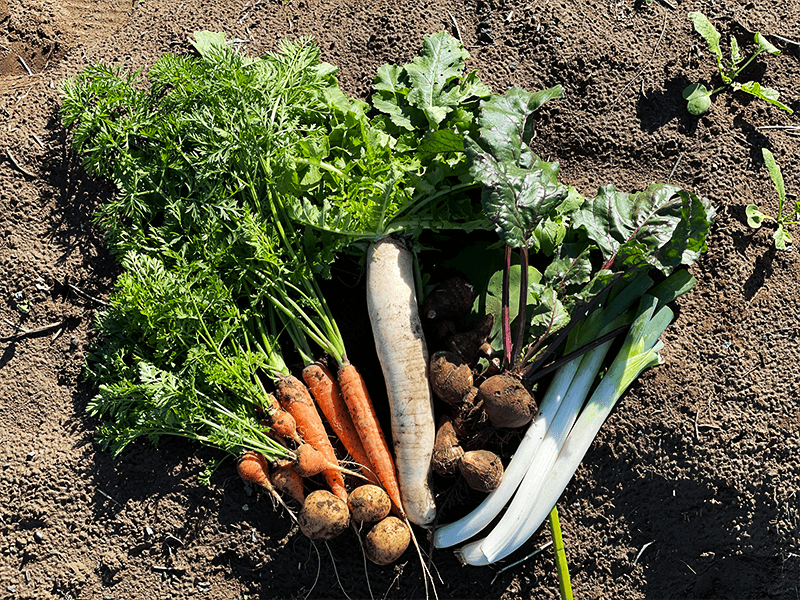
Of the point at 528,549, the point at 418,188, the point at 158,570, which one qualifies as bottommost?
the point at 158,570

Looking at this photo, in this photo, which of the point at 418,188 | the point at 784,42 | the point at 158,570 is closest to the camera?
the point at 418,188

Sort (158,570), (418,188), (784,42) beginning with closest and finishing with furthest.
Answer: (418,188)
(158,570)
(784,42)

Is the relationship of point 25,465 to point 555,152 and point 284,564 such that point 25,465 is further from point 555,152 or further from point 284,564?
point 555,152

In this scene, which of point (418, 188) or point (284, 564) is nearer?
point (418, 188)

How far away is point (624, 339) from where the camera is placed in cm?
298

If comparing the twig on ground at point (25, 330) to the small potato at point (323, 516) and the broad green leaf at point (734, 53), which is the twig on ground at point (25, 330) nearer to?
the small potato at point (323, 516)

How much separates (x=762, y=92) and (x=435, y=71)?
149cm

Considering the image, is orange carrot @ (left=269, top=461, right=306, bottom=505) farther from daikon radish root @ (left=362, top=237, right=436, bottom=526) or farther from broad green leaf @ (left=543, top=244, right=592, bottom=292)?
broad green leaf @ (left=543, top=244, right=592, bottom=292)

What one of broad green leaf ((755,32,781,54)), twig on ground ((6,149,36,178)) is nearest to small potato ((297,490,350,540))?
twig on ground ((6,149,36,178))

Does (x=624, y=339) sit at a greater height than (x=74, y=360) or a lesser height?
greater

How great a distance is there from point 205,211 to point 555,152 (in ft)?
5.25

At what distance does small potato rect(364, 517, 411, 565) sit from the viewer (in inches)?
108

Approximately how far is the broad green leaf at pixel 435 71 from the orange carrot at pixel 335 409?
45.7 inches

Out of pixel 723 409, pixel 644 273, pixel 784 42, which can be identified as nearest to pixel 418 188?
pixel 644 273
